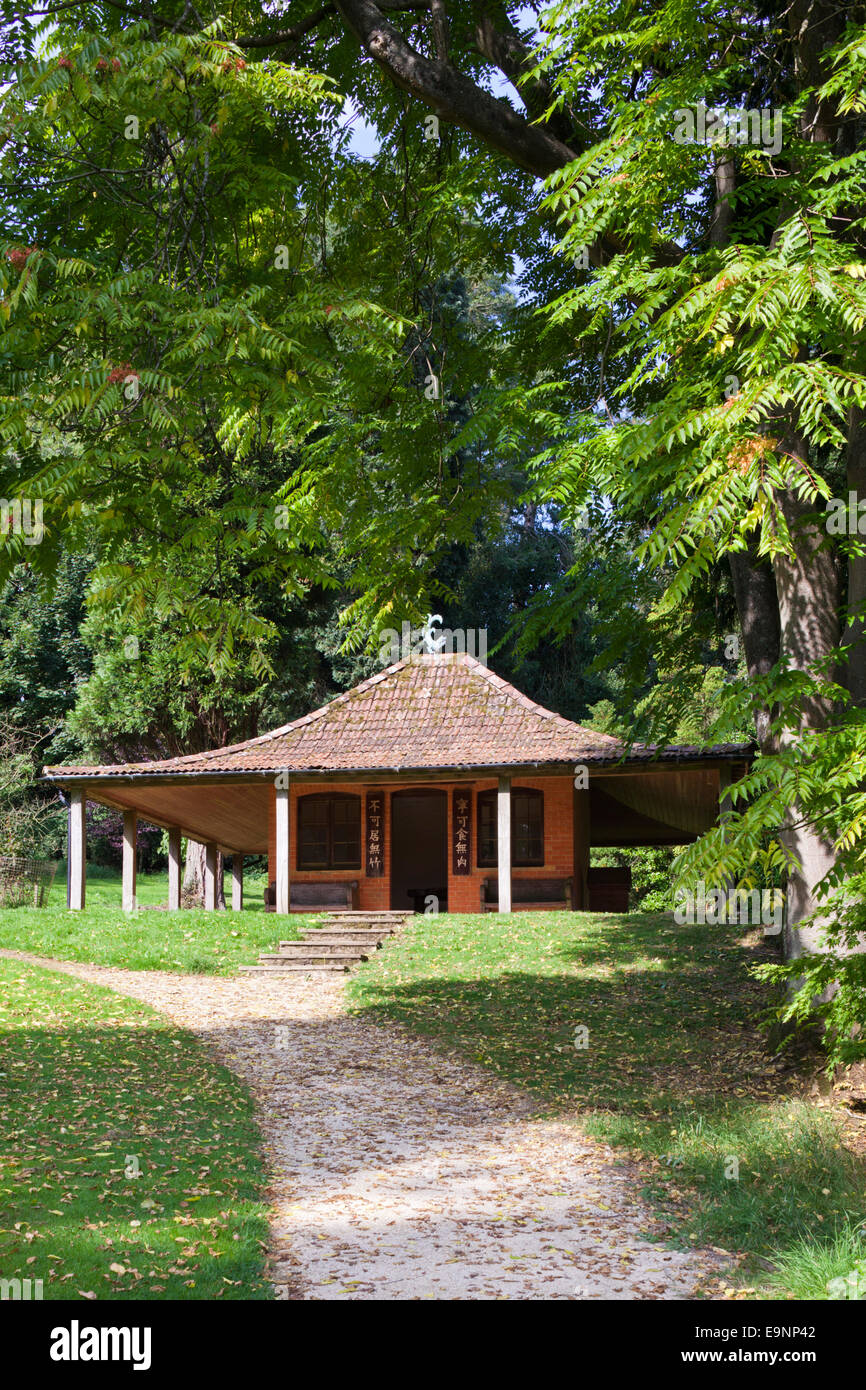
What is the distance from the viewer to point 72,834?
21219 millimetres

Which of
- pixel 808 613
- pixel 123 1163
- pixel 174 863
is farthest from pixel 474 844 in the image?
pixel 123 1163

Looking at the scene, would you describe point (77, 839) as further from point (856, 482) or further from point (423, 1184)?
point (856, 482)

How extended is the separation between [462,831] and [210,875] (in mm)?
9195

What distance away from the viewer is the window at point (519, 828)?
21500mm

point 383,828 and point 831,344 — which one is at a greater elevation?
point 831,344

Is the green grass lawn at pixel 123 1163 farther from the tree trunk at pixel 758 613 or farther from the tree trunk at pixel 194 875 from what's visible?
the tree trunk at pixel 194 875

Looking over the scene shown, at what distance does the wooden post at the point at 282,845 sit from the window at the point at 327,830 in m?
2.82

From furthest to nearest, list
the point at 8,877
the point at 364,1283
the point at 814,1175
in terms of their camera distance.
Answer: the point at 8,877 < the point at 814,1175 < the point at 364,1283

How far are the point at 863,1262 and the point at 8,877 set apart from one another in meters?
21.5

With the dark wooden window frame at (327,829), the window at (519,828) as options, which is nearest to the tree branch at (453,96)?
the window at (519,828)

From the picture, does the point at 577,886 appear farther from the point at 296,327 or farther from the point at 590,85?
the point at 296,327

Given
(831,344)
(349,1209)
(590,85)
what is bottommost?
(349,1209)

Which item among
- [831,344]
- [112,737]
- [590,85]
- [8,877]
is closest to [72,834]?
[8,877]

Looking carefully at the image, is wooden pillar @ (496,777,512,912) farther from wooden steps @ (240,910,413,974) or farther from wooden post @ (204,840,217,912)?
wooden post @ (204,840,217,912)
